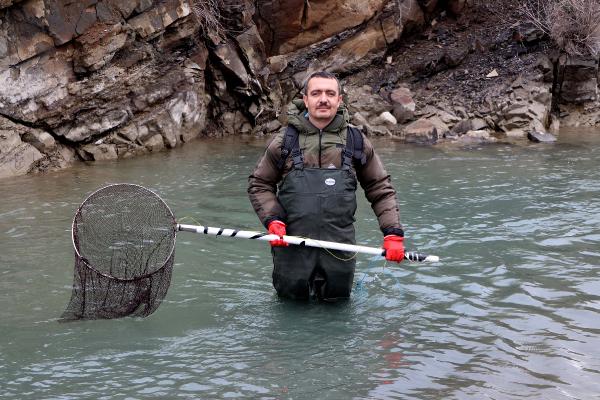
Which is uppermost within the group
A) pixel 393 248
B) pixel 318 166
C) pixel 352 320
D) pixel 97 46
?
pixel 97 46

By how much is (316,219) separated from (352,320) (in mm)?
900

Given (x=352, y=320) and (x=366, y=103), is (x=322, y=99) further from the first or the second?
(x=366, y=103)

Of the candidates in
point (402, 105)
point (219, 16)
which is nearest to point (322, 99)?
point (219, 16)

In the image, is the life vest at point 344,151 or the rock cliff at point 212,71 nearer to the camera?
the life vest at point 344,151

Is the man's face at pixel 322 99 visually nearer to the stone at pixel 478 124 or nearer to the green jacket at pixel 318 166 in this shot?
the green jacket at pixel 318 166

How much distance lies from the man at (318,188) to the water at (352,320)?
1.51 feet

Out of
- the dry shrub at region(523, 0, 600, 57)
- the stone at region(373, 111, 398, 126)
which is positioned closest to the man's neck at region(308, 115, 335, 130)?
the stone at region(373, 111, 398, 126)

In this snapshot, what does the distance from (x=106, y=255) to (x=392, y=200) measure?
8.10ft

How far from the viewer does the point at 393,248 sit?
524cm

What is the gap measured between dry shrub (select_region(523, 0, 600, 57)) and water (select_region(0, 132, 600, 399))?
8942mm

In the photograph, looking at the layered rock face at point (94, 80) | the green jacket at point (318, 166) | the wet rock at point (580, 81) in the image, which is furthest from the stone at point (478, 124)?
the green jacket at point (318, 166)

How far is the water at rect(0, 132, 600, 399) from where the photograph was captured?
4.65 m

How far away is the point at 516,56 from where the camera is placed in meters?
18.7

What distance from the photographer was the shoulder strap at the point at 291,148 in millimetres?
5391
